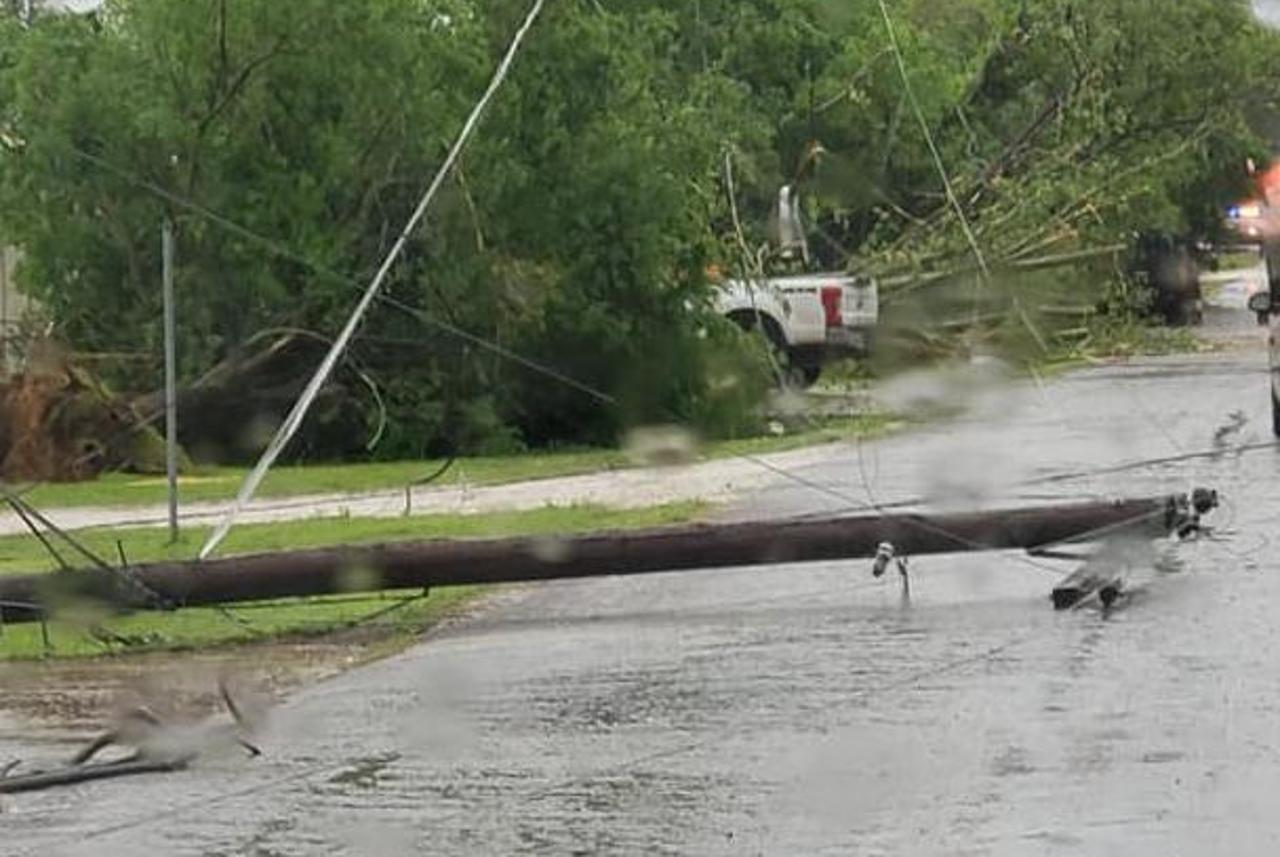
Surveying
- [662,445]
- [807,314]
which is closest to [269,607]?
[662,445]

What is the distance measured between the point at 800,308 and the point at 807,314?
0.72 feet

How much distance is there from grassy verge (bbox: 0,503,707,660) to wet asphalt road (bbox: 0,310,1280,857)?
525 millimetres

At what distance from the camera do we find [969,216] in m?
19.8

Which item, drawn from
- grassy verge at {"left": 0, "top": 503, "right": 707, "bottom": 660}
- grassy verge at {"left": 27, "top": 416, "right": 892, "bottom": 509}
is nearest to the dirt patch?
grassy verge at {"left": 0, "top": 503, "right": 707, "bottom": 660}

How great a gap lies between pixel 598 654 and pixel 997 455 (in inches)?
275

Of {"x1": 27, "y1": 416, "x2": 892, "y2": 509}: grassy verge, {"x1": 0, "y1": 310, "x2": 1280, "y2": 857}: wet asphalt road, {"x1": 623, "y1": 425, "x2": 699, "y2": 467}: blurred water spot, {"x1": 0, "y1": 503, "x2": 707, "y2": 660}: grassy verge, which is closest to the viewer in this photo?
{"x1": 0, "y1": 310, "x2": 1280, "y2": 857}: wet asphalt road

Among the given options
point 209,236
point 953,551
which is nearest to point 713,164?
point 209,236

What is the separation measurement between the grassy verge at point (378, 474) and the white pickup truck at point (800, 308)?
602 millimetres

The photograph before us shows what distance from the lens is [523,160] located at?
24953 mm

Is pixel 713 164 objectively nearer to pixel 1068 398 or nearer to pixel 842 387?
pixel 842 387

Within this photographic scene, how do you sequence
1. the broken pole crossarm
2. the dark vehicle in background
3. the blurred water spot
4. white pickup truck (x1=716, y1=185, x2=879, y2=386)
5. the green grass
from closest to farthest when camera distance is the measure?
the broken pole crossarm
white pickup truck (x1=716, y1=185, x2=879, y2=386)
the blurred water spot
the dark vehicle in background
the green grass

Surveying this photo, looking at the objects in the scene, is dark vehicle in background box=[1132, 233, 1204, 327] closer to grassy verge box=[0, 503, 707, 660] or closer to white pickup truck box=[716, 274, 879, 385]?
white pickup truck box=[716, 274, 879, 385]

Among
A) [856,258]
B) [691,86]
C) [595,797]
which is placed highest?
[691,86]

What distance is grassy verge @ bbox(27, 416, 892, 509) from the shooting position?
21.7 metres
